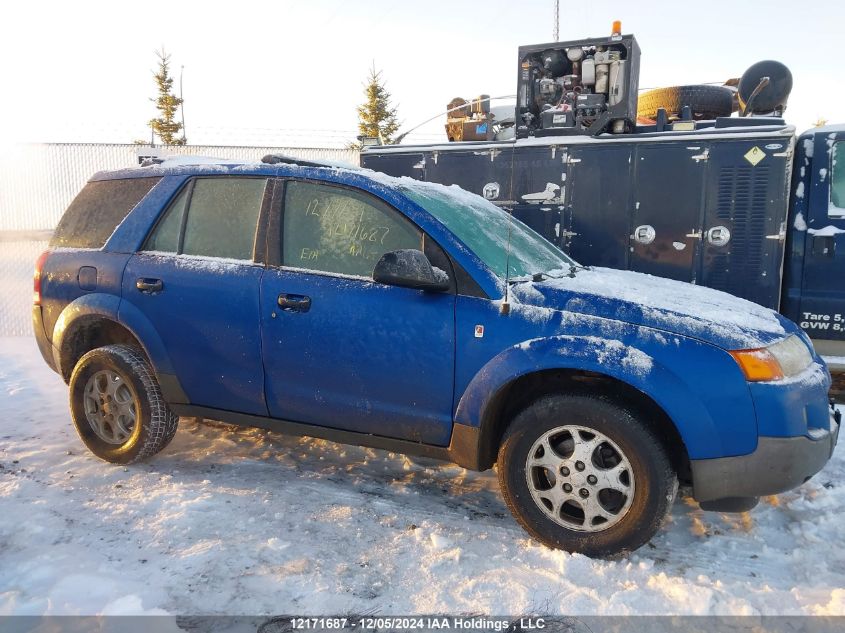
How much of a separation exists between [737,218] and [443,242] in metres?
3.91

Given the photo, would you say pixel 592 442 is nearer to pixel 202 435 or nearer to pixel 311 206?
pixel 311 206

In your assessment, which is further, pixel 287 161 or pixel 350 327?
pixel 287 161

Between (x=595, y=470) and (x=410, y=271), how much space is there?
1194 mm

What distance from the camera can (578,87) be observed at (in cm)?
657

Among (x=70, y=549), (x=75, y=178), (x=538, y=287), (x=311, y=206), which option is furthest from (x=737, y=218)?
(x=75, y=178)

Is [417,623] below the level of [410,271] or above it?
below

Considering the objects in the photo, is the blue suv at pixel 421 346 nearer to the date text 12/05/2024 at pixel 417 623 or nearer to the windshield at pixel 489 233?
the windshield at pixel 489 233

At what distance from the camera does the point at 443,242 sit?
2994 mm

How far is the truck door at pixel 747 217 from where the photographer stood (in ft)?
18.1

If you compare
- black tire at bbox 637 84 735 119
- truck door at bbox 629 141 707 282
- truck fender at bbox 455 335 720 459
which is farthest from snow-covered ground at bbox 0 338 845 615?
black tire at bbox 637 84 735 119

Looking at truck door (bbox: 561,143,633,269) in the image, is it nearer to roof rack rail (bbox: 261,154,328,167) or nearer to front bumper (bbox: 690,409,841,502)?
roof rack rail (bbox: 261,154,328,167)

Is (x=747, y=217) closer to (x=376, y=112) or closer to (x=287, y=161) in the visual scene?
(x=287, y=161)

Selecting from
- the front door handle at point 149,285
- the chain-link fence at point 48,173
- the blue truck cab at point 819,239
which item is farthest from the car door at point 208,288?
the chain-link fence at point 48,173

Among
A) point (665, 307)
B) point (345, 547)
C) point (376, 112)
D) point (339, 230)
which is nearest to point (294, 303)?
point (339, 230)
